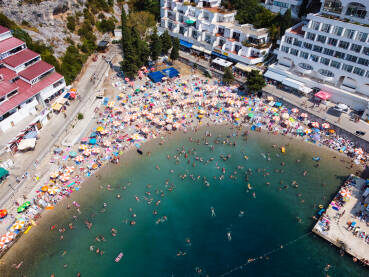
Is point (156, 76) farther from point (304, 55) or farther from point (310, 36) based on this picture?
point (310, 36)

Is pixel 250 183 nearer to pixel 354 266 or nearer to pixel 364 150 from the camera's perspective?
pixel 354 266

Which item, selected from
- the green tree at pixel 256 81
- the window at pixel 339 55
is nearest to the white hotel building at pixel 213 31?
the green tree at pixel 256 81

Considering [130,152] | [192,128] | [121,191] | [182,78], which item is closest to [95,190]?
[121,191]

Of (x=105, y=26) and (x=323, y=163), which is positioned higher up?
(x=105, y=26)

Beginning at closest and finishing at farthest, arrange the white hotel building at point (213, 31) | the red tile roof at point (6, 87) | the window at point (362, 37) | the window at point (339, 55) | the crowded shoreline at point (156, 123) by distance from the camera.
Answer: the crowded shoreline at point (156, 123) → the red tile roof at point (6, 87) → the window at point (362, 37) → the window at point (339, 55) → the white hotel building at point (213, 31)

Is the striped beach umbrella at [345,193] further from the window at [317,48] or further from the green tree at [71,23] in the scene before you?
the green tree at [71,23]
